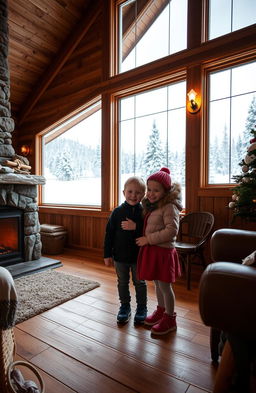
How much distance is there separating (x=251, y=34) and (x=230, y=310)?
2702 mm

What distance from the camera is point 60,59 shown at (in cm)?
405

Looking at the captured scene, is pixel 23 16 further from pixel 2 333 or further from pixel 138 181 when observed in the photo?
pixel 2 333

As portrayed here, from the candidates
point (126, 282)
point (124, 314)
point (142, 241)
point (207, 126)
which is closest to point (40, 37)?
point (207, 126)

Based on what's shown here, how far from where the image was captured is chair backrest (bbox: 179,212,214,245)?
8.13ft

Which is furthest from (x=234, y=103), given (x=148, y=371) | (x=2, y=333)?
(x=2, y=333)

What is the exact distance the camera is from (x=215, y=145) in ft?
8.89

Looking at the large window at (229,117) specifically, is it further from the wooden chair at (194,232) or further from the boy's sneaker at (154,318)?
the boy's sneaker at (154,318)

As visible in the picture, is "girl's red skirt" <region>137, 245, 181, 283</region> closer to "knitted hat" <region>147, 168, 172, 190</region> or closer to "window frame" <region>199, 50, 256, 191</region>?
"knitted hat" <region>147, 168, 172, 190</region>

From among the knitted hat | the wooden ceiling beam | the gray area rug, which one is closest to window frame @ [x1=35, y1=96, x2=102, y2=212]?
the wooden ceiling beam

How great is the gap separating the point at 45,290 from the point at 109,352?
1065 mm

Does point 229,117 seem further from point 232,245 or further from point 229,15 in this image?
point 232,245

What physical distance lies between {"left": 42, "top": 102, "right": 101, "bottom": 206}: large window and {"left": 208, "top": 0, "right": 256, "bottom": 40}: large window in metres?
1.87

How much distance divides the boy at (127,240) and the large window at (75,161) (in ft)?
6.64

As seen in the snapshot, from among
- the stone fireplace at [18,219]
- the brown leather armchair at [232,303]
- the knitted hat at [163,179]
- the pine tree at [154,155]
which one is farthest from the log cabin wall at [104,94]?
the brown leather armchair at [232,303]
